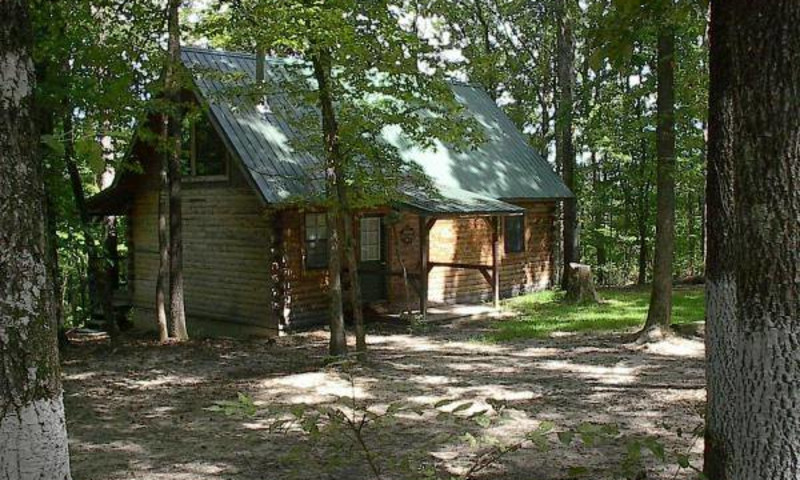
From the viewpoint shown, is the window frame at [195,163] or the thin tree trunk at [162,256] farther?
Answer: the window frame at [195,163]

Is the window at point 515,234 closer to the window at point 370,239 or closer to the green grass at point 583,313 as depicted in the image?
the green grass at point 583,313

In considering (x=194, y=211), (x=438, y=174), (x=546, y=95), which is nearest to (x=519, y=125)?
(x=546, y=95)

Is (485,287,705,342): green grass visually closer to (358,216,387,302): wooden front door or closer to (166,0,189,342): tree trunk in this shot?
(358,216,387,302): wooden front door

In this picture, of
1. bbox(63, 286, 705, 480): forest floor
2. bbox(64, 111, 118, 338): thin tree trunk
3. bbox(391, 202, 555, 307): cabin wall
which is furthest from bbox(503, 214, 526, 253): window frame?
bbox(64, 111, 118, 338): thin tree trunk

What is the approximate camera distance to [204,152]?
16.1m

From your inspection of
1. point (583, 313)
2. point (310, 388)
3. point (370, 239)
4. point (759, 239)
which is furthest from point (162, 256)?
point (759, 239)

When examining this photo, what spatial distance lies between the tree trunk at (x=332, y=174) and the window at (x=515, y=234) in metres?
9.47

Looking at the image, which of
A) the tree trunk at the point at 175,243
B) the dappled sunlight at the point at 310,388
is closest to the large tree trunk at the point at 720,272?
the dappled sunlight at the point at 310,388

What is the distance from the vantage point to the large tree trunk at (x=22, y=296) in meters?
3.10

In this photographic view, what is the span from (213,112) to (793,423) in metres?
13.4

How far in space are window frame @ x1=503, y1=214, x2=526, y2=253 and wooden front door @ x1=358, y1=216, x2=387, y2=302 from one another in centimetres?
427

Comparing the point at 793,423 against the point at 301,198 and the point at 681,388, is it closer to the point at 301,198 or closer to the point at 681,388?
the point at 681,388

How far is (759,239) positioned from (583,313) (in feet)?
43.7

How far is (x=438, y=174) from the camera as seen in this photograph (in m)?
18.0
